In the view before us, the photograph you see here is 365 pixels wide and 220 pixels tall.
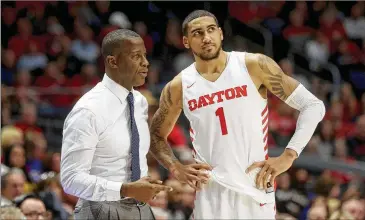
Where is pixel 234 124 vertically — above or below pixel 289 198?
above

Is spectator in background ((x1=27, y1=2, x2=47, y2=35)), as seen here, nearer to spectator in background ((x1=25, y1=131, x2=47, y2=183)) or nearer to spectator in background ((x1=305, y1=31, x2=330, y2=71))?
spectator in background ((x1=25, y1=131, x2=47, y2=183))

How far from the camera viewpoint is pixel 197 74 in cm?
542

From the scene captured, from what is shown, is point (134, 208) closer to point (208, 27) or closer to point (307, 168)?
point (208, 27)

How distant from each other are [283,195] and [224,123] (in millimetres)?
3758

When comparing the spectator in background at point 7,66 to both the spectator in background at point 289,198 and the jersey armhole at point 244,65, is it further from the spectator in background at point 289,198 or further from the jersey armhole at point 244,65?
the jersey armhole at point 244,65

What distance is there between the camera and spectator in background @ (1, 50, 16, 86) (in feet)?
41.3

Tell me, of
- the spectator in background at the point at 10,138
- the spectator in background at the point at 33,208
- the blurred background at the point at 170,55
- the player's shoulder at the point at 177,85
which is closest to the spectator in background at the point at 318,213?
the blurred background at the point at 170,55

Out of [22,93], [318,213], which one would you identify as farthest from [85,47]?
[318,213]

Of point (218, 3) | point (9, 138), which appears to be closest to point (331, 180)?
point (9, 138)

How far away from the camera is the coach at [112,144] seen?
4.73m

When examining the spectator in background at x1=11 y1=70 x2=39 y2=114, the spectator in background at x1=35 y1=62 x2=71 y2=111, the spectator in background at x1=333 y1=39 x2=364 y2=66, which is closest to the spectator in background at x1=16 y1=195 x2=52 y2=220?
the spectator in background at x1=11 y1=70 x2=39 y2=114

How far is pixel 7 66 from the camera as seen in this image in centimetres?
1277

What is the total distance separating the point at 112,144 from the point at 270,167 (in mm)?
984

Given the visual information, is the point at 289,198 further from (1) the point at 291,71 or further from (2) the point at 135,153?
(1) the point at 291,71
